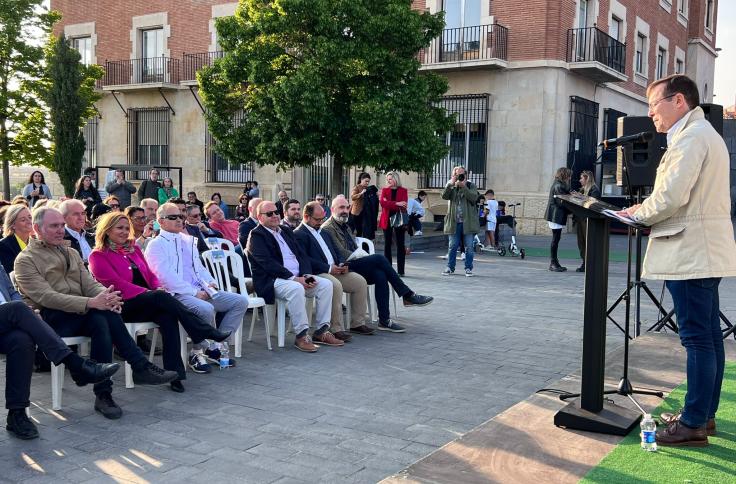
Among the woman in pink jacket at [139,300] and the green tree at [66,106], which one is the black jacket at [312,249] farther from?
the green tree at [66,106]

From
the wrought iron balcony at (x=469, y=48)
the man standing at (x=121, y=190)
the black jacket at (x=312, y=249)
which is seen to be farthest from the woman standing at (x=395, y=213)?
the wrought iron balcony at (x=469, y=48)

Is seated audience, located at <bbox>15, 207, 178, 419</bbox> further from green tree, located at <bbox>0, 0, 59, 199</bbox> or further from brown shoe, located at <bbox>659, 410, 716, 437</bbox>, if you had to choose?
green tree, located at <bbox>0, 0, 59, 199</bbox>

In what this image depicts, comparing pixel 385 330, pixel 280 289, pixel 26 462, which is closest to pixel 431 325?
pixel 385 330

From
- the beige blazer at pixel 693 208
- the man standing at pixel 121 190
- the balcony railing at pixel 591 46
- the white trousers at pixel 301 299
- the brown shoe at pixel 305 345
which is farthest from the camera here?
the balcony railing at pixel 591 46

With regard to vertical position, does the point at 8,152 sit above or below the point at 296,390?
above

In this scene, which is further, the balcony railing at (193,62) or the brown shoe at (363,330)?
the balcony railing at (193,62)

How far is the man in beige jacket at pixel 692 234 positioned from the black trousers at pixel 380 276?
4349 mm

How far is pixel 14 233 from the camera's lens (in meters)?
6.40

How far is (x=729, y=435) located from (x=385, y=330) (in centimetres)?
433

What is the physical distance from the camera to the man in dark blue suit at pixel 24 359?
4.75 meters

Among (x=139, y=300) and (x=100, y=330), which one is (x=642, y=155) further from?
(x=100, y=330)

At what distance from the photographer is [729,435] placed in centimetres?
454

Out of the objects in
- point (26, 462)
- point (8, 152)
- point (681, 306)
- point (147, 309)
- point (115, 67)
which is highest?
point (115, 67)

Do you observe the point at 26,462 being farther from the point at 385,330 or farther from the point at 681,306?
the point at 385,330
